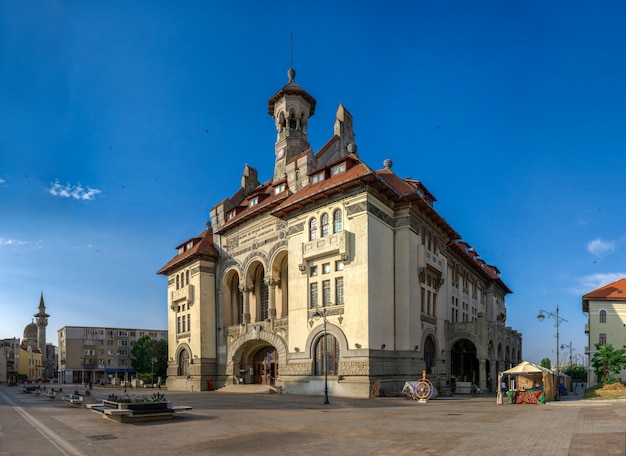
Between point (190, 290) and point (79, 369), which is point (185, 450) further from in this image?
point (79, 369)

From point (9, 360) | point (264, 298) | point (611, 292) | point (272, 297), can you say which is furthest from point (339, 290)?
point (9, 360)

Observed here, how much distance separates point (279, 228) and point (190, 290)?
14779 mm

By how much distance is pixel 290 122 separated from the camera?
184 feet

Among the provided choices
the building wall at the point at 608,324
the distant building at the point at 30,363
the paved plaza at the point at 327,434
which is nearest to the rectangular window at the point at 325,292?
the paved plaza at the point at 327,434

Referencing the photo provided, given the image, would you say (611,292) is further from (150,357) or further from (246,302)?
(150,357)

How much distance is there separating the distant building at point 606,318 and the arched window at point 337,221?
47.2 metres

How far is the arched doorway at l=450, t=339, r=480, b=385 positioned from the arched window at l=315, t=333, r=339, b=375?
1595 cm

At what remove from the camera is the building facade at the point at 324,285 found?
36.0 meters

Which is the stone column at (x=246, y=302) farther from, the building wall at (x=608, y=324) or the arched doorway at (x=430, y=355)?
the building wall at (x=608, y=324)

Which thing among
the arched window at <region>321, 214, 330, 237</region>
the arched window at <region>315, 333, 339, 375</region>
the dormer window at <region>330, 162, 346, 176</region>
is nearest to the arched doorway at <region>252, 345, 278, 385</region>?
the arched window at <region>315, 333, 339, 375</region>

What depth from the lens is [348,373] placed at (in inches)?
1377

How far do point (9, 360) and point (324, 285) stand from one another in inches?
5657

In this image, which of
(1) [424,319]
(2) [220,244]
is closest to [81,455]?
(1) [424,319]

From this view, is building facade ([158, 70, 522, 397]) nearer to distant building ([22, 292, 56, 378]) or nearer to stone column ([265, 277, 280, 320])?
stone column ([265, 277, 280, 320])
